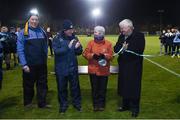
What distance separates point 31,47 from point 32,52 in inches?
4.3

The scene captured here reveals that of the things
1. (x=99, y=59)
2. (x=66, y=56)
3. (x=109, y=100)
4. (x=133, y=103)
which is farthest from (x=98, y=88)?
(x=109, y=100)

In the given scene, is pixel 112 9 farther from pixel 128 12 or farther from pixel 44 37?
pixel 44 37

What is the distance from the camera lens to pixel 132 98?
8.70m

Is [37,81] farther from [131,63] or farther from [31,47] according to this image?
[131,63]

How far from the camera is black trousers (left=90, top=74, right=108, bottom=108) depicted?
923cm

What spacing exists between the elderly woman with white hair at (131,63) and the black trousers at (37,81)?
176 cm

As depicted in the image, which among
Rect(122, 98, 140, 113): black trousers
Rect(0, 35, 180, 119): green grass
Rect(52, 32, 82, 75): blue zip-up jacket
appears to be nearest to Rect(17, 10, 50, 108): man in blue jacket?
Rect(52, 32, 82, 75): blue zip-up jacket

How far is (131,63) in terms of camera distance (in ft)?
28.1

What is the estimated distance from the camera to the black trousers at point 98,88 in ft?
30.3

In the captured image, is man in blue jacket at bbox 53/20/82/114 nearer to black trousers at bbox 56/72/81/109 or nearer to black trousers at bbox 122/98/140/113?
black trousers at bbox 56/72/81/109

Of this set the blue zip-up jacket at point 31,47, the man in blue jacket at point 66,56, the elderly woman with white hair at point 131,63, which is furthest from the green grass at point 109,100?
the blue zip-up jacket at point 31,47

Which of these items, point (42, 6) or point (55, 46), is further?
point (42, 6)

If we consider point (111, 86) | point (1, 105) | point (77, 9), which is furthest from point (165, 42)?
point (77, 9)

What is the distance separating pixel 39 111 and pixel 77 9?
272ft
